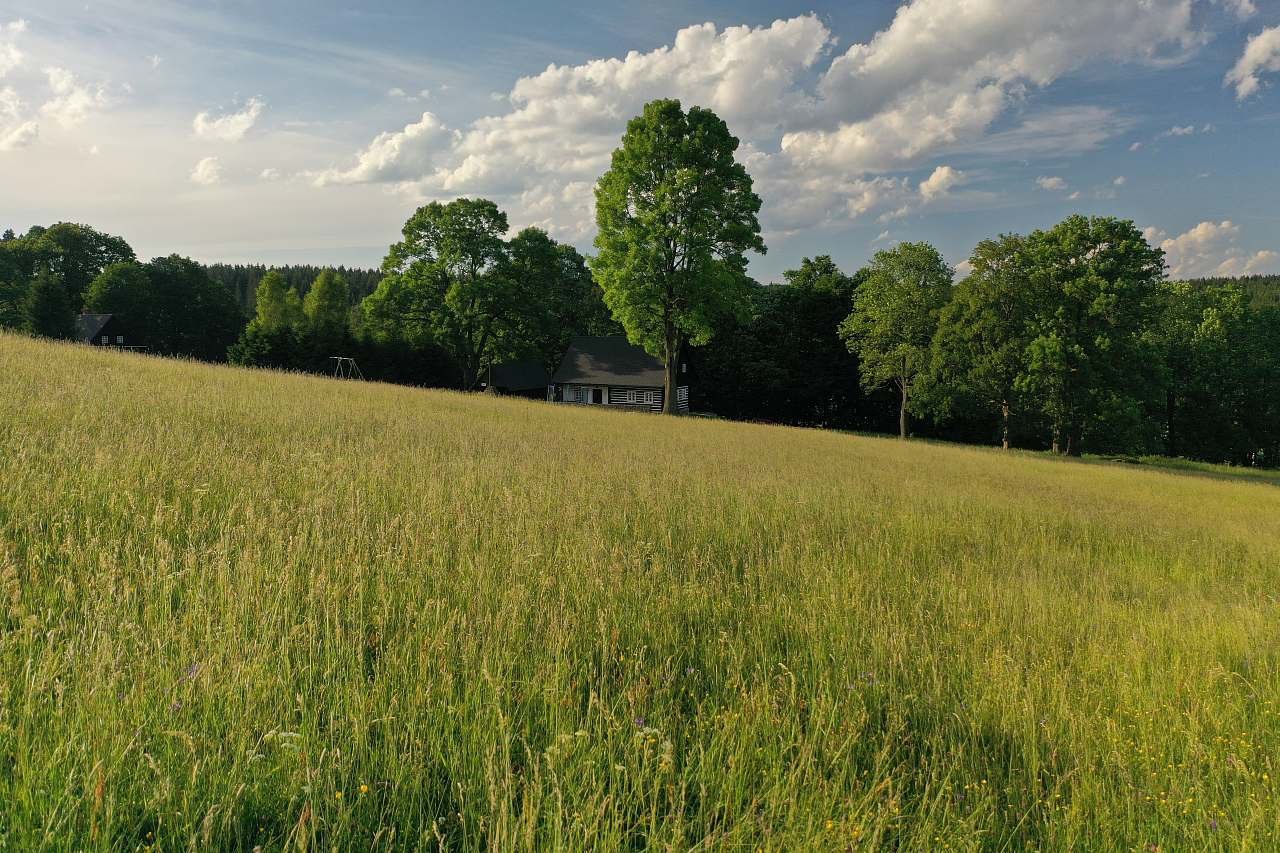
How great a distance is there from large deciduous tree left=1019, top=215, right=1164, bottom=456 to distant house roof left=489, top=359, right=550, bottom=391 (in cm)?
4196

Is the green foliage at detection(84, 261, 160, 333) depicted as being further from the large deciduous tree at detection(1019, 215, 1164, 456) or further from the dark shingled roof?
the large deciduous tree at detection(1019, 215, 1164, 456)

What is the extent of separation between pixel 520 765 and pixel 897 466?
15.8 meters

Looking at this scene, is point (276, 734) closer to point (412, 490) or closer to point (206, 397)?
point (412, 490)

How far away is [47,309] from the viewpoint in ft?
165

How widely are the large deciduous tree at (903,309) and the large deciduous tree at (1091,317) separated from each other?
6.48 m

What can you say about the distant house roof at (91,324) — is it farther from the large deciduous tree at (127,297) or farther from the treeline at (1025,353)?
the treeline at (1025,353)

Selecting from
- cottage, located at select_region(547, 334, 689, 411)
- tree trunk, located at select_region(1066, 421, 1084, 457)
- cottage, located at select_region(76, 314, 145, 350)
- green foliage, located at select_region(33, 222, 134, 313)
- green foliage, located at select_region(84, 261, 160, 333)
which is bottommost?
tree trunk, located at select_region(1066, 421, 1084, 457)

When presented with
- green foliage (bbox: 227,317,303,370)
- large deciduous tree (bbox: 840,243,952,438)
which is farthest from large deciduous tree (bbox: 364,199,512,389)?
large deciduous tree (bbox: 840,243,952,438)

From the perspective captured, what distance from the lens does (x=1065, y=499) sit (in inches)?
527

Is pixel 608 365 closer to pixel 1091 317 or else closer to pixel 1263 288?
pixel 1091 317

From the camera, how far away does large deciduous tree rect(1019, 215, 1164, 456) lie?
33.1 m

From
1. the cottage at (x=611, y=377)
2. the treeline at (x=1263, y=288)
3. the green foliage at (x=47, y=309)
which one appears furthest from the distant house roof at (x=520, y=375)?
the treeline at (x=1263, y=288)

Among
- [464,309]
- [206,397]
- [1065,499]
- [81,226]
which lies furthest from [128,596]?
[81,226]

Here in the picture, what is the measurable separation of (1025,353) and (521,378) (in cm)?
4533
